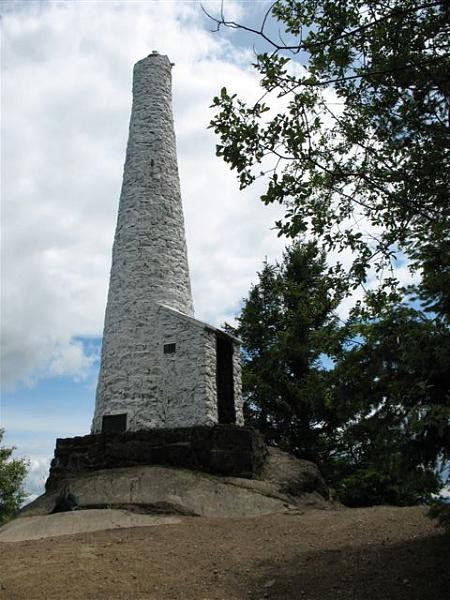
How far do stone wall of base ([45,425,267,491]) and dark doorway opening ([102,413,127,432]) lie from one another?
688 millimetres

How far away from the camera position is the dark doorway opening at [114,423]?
13.6m

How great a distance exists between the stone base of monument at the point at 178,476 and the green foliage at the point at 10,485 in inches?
515

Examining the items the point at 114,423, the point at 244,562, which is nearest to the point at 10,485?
the point at 114,423

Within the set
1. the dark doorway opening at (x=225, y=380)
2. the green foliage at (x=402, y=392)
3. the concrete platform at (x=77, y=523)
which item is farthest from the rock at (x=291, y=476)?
the green foliage at (x=402, y=392)

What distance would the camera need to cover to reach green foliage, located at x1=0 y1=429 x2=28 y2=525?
24.1 metres

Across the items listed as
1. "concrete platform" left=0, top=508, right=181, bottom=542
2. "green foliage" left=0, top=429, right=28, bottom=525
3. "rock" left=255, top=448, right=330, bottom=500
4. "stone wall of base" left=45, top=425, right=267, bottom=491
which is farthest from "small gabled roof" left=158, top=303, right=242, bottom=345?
"green foliage" left=0, top=429, right=28, bottom=525

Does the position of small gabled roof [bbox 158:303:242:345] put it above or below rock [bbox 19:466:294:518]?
above

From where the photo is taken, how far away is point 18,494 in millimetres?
24625

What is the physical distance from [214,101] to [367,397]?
14.0ft

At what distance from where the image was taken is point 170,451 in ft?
40.6

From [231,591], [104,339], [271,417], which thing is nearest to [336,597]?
[231,591]

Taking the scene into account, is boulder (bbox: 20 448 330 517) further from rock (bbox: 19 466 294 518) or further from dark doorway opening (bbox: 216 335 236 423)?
dark doorway opening (bbox: 216 335 236 423)

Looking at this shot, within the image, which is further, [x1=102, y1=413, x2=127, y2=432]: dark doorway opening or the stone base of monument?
[x1=102, y1=413, x2=127, y2=432]: dark doorway opening

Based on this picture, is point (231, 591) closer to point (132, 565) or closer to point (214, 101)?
point (132, 565)
